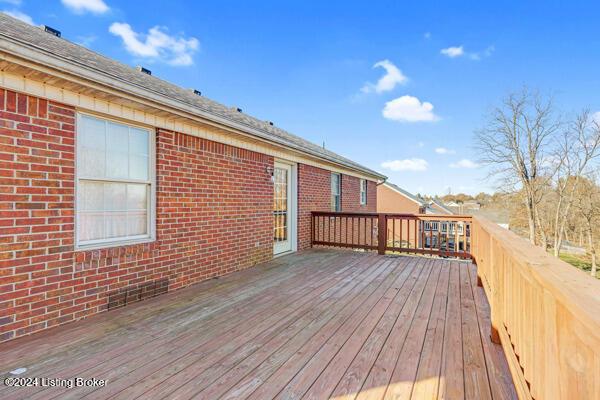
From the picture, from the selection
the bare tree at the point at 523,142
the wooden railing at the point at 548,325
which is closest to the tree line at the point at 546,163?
the bare tree at the point at 523,142

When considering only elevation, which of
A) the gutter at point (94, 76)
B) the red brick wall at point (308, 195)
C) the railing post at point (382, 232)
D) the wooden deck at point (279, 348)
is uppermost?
the gutter at point (94, 76)

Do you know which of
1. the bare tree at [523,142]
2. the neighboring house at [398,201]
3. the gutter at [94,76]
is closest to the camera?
the gutter at [94,76]

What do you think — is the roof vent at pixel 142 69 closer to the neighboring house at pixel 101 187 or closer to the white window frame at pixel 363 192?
the neighboring house at pixel 101 187

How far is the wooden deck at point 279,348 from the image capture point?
6.63 feet

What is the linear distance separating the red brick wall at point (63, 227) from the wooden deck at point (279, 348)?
287 mm

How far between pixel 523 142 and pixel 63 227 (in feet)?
81.2

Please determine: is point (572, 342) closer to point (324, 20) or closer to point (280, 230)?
point (280, 230)

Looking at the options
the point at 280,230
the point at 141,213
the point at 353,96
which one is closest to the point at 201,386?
the point at 141,213

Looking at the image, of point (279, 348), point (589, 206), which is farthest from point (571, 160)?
point (279, 348)

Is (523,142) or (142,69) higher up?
(523,142)

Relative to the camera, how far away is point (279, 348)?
8.45ft

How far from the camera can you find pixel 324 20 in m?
9.20

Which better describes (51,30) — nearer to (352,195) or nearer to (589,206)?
(352,195)

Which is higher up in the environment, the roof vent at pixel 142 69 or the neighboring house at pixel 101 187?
the roof vent at pixel 142 69
